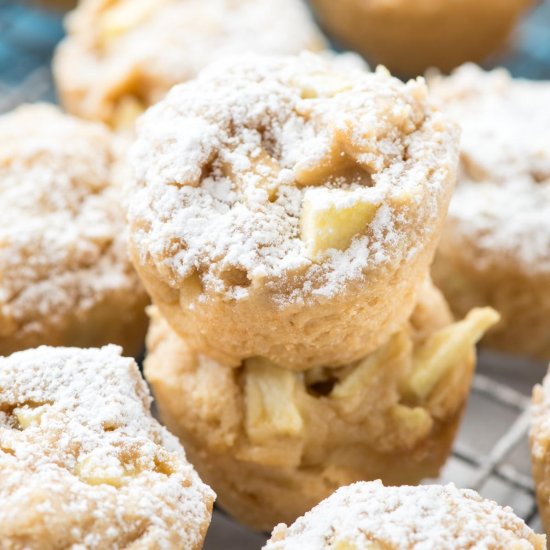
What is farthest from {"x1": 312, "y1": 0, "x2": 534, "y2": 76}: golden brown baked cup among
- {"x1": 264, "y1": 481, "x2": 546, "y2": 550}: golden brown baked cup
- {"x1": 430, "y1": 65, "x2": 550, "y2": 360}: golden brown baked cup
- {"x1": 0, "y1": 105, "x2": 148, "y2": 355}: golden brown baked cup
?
{"x1": 264, "y1": 481, "x2": 546, "y2": 550}: golden brown baked cup

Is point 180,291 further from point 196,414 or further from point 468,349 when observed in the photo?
point 468,349

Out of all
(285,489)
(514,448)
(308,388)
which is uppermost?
(308,388)

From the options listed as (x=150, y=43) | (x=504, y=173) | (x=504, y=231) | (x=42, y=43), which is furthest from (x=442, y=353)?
(x=42, y=43)

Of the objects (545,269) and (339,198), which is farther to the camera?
(545,269)

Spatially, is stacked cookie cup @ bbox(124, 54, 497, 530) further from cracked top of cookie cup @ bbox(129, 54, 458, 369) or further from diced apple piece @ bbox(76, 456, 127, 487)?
diced apple piece @ bbox(76, 456, 127, 487)

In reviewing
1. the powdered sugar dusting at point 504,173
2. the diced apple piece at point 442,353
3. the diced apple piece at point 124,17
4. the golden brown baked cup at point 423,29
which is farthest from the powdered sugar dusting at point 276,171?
the golden brown baked cup at point 423,29

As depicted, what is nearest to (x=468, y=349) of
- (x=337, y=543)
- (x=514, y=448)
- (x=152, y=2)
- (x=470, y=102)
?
(x=514, y=448)
